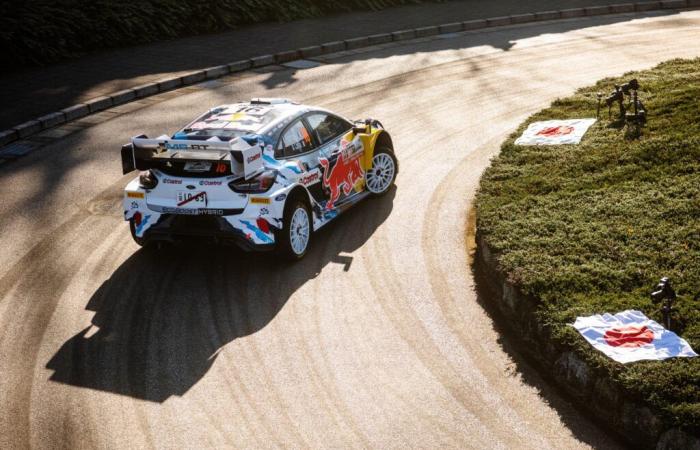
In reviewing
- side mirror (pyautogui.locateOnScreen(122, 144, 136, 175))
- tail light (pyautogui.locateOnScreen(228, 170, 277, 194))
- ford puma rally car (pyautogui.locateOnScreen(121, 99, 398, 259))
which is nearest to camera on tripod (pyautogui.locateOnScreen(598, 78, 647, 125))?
ford puma rally car (pyautogui.locateOnScreen(121, 99, 398, 259))

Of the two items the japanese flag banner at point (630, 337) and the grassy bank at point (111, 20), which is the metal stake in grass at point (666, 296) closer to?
the japanese flag banner at point (630, 337)

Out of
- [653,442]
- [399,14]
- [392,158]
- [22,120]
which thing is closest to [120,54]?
[22,120]

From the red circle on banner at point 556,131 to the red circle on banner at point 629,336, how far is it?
6268mm

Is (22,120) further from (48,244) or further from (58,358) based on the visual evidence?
(58,358)

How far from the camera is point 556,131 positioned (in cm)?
1431

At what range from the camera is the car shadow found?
343 inches

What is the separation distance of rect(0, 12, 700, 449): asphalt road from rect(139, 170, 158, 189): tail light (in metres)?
1.01

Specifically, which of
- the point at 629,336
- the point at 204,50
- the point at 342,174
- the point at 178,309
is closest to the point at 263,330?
the point at 178,309

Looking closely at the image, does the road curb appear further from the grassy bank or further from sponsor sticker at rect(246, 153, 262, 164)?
sponsor sticker at rect(246, 153, 262, 164)

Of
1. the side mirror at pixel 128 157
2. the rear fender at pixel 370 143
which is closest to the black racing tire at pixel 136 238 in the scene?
the side mirror at pixel 128 157

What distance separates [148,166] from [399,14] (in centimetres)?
1668

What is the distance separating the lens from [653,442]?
720 centimetres

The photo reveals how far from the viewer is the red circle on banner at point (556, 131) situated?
14.2m

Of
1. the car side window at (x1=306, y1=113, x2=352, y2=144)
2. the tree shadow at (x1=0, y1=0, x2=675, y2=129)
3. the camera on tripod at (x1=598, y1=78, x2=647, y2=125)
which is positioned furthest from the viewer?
the tree shadow at (x1=0, y1=0, x2=675, y2=129)
